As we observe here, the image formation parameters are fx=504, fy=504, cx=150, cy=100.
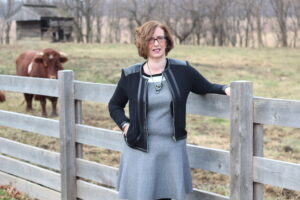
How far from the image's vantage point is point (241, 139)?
134 inches

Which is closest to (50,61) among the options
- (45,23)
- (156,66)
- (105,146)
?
(105,146)

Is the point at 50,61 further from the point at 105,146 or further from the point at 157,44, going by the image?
the point at 157,44

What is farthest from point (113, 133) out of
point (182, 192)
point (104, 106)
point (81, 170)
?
point (104, 106)

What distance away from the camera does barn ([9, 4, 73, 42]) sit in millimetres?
44978

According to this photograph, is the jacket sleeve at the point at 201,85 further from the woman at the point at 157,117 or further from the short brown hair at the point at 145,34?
the short brown hair at the point at 145,34

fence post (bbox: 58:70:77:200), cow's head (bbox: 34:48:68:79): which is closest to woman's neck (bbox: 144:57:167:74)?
fence post (bbox: 58:70:77:200)

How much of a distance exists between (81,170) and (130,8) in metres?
44.0

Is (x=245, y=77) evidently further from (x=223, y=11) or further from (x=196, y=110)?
(x=223, y=11)

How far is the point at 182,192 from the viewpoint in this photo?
341cm

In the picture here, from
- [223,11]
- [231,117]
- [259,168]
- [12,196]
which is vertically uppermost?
[223,11]

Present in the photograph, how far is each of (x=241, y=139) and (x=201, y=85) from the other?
462 millimetres

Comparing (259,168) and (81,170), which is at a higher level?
(259,168)

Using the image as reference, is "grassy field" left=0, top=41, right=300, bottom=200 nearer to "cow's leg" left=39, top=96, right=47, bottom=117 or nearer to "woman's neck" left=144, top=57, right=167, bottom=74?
"cow's leg" left=39, top=96, right=47, bottom=117

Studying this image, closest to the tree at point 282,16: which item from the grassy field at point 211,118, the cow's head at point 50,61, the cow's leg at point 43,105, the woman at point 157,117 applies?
the grassy field at point 211,118
